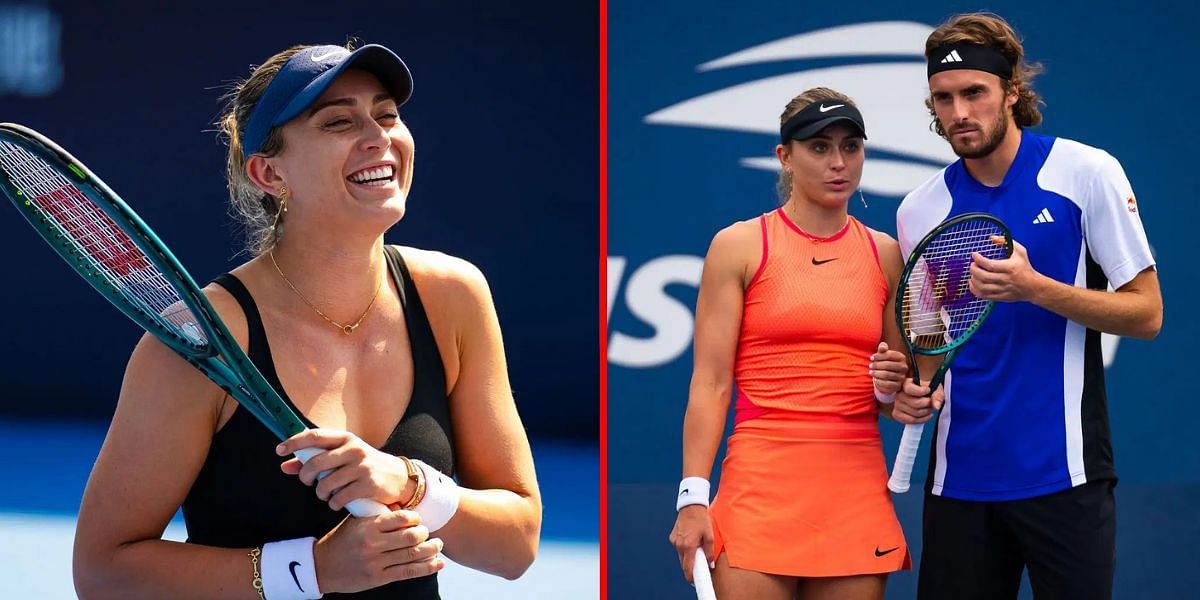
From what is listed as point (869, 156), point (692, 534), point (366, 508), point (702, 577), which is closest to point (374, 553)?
point (366, 508)

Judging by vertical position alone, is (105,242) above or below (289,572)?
above

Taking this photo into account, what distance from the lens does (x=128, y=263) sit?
A: 6.86 ft

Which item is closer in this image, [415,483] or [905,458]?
[415,483]

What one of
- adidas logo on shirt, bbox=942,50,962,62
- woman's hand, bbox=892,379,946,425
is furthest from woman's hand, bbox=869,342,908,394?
adidas logo on shirt, bbox=942,50,962,62

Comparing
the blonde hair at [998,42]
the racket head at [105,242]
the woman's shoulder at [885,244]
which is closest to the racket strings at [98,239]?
the racket head at [105,242]

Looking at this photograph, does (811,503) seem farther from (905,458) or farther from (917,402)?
(917,402)

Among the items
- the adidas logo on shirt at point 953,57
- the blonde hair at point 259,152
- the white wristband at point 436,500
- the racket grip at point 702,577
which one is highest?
the adidas logo on shirt at point 953,57

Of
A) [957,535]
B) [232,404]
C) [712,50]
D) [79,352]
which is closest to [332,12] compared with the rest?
[79,352]

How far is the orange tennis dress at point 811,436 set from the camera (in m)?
3.32

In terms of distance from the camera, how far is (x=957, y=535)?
10.9ft

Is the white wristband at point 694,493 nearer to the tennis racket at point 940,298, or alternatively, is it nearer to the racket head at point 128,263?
the tennis racket at point 940,298

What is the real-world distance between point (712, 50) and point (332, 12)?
16.0 feet

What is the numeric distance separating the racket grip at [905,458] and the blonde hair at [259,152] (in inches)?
65.1

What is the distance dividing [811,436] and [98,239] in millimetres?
1883
